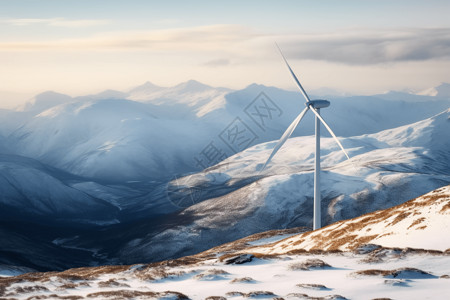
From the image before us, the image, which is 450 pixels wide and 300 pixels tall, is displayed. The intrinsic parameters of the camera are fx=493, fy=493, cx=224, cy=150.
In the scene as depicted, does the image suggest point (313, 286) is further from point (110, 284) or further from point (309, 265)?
point (110, 284)

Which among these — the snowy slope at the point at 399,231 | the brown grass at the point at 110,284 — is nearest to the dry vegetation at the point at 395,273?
the snowy slope at the point at 399,231

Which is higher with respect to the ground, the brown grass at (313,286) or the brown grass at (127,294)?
the brown grass at (313,286)

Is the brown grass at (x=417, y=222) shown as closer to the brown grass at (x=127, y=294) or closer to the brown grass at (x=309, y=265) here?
the brown grass at (x=309, y=265)

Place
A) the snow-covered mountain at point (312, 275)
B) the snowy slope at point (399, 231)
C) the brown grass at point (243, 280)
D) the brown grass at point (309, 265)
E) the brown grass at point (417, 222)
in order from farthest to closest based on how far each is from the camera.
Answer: the brown grass at point (417, 222) → the snowy slope at point (399, 231) → the brown grass at point (309, 265) → the brown grass at point (243, 280) → the snow-covered mountain at point (312, 275)

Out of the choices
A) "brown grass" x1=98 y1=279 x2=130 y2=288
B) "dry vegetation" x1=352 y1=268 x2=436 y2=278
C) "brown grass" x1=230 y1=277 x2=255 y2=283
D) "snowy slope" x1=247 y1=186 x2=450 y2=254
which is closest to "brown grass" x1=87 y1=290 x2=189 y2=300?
"brown grass" x1=98 y1=279 x2=130 y2=288

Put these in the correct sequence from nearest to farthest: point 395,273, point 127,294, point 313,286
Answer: point 313,286 < point 395,273 < point 127,294

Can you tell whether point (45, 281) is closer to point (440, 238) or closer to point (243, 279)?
point (243, 279)

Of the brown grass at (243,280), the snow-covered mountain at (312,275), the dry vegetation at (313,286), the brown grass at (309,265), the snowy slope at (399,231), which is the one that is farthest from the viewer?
the snowy slope at (399,231)

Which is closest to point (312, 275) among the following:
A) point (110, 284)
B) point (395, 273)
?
point (395, 273)

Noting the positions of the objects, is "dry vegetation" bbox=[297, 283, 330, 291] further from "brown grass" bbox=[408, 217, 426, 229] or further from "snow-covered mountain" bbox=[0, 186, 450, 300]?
"brown grass" bbox=[408, 217, 426, 229]
